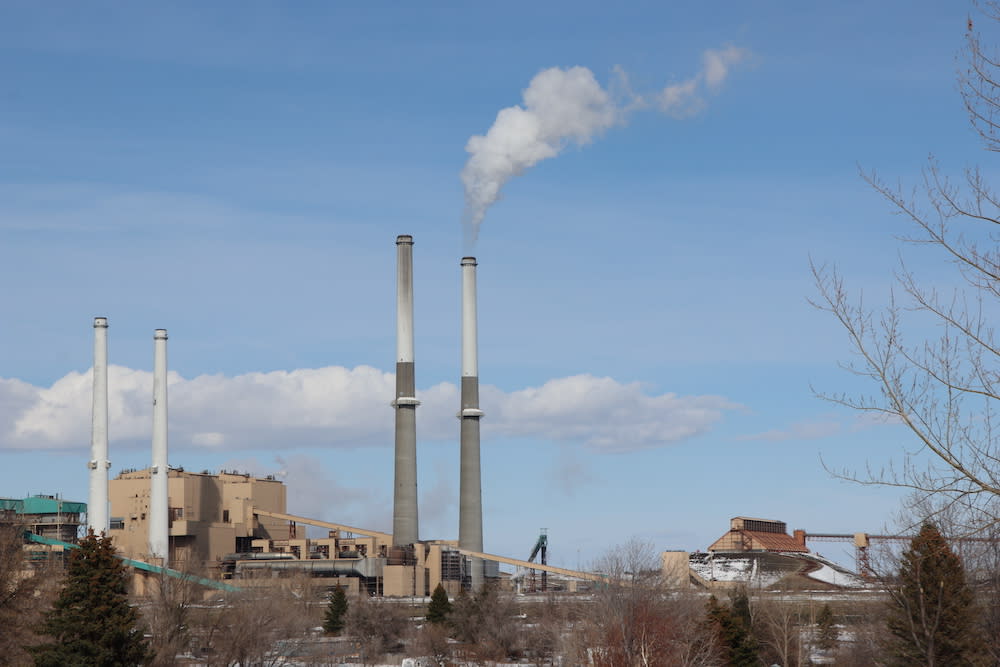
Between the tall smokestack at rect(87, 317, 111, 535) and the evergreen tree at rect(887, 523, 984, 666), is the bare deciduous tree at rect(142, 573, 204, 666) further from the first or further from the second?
the tall smokestack at rect(87, 317, 111, 535)

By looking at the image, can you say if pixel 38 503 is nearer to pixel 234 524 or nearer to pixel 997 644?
pixel 234 524

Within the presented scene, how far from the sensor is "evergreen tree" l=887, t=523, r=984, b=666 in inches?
1304

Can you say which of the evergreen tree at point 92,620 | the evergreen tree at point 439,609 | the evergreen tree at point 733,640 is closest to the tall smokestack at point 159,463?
the evergreen tree at point 439,609

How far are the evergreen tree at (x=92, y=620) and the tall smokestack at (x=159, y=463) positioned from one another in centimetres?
6567

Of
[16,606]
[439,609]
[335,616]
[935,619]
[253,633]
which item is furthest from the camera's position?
[335,616]

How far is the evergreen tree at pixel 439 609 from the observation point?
68.8 meters

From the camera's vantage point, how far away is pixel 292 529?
111 m

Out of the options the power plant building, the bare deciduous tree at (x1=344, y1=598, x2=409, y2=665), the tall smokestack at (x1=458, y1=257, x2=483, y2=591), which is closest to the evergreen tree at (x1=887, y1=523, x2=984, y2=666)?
the bare deciduous tree at (x1=344, y1=598, x2=409, y2=665)

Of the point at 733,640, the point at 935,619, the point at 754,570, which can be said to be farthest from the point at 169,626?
the point at 754,570

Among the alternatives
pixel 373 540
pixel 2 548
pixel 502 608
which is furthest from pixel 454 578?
pixel 2 548

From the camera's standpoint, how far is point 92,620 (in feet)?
95.1

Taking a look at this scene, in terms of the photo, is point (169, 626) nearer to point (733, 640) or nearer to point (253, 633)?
point (253, 633)

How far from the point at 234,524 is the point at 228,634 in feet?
183

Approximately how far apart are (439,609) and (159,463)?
35.2m
